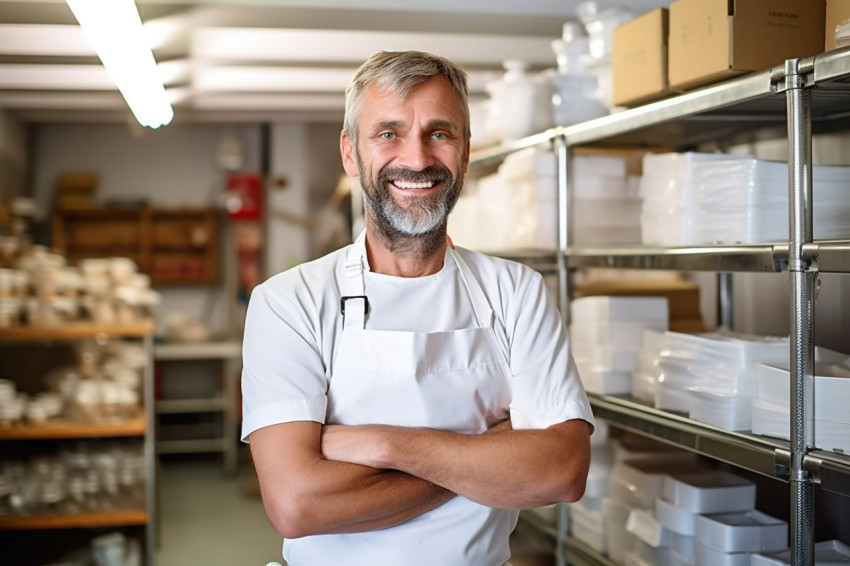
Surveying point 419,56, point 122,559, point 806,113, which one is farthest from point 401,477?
point 122,559

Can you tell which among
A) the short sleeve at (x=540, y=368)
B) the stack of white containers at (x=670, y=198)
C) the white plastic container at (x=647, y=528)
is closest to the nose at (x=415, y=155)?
the short sleeve at (x=540, y=368)

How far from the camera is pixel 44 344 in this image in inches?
195

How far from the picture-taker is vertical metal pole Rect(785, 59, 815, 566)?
195 centimetres

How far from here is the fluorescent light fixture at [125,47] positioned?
2.89 metres

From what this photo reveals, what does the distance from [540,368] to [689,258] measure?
73cm

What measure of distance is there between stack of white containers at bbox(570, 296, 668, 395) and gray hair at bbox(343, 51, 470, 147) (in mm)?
1232

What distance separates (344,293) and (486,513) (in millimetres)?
574

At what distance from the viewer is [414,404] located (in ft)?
6.16

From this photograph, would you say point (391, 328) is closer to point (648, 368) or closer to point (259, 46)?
point (648, 368)

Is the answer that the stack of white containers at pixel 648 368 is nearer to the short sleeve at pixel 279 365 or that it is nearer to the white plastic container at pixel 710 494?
the white plastic container at pixel 710 494

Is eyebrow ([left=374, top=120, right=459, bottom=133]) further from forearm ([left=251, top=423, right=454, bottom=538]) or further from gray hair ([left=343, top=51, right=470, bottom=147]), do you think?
forearm ([left=251, top=423, right=454, bottom=538])

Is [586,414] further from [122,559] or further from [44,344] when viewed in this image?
[44,344]

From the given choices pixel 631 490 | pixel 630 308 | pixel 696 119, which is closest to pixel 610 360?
pixel 630 308

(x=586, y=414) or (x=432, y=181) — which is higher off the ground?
(x=432, y=181)
